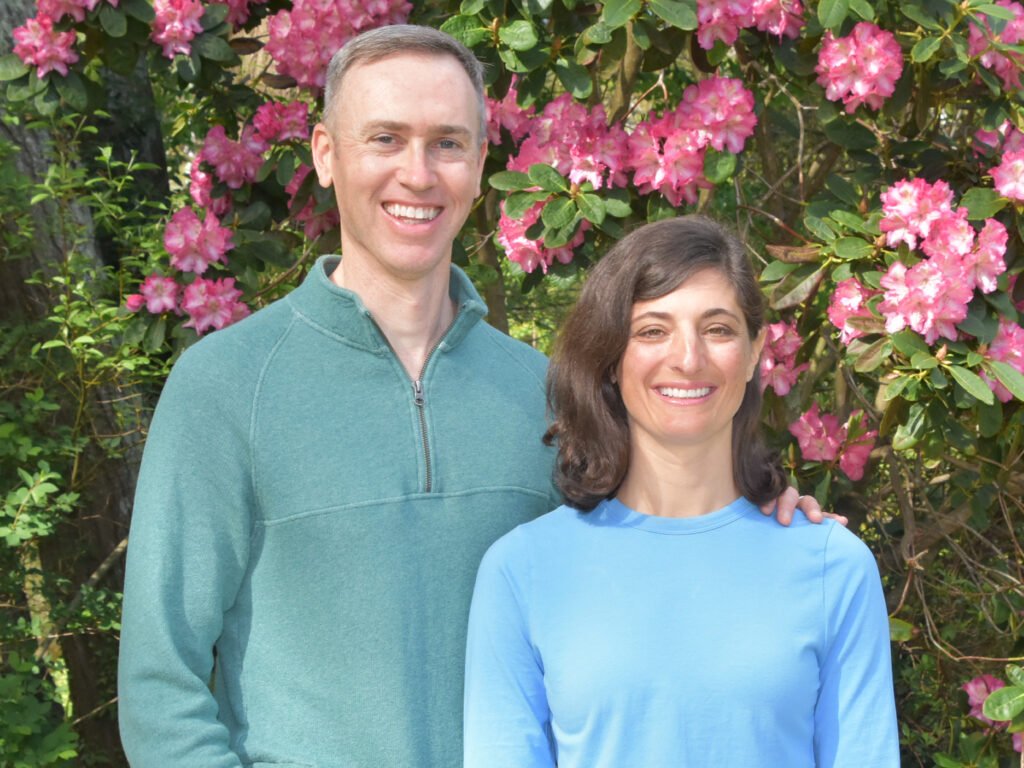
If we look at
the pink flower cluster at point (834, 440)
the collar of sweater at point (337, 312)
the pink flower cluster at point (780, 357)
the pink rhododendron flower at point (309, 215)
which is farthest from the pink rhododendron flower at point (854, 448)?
the collar of sweater at point (337, 312)

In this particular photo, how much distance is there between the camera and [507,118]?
3488 millimetres

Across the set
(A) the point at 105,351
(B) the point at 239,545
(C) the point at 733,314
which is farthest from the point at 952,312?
(A) the point at 105,351

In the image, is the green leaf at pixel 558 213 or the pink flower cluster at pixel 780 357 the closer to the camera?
the green leaf at pixel 558 213

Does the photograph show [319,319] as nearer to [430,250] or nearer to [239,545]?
[430,250]

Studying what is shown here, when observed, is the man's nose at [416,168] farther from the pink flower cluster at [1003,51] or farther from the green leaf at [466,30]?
the pink flower cluster at [1003,51]

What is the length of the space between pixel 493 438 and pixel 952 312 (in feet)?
3.83

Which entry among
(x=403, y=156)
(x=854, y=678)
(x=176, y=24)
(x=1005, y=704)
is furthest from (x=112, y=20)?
(x=1005, y=704)

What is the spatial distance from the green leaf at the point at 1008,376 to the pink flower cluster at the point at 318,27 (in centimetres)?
164

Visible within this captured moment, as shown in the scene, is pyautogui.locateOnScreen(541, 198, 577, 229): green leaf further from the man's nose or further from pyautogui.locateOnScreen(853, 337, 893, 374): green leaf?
the man's nose

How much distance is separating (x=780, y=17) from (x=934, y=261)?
73 cm

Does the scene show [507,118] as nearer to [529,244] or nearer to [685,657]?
[529,244]

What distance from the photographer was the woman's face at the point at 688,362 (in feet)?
6.54

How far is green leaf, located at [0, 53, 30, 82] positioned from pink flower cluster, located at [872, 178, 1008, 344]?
2070mm

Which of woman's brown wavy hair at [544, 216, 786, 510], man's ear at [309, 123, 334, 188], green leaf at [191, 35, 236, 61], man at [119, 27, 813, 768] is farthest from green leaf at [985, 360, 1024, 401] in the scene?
green leaf at [191, 35, 236, 61]
